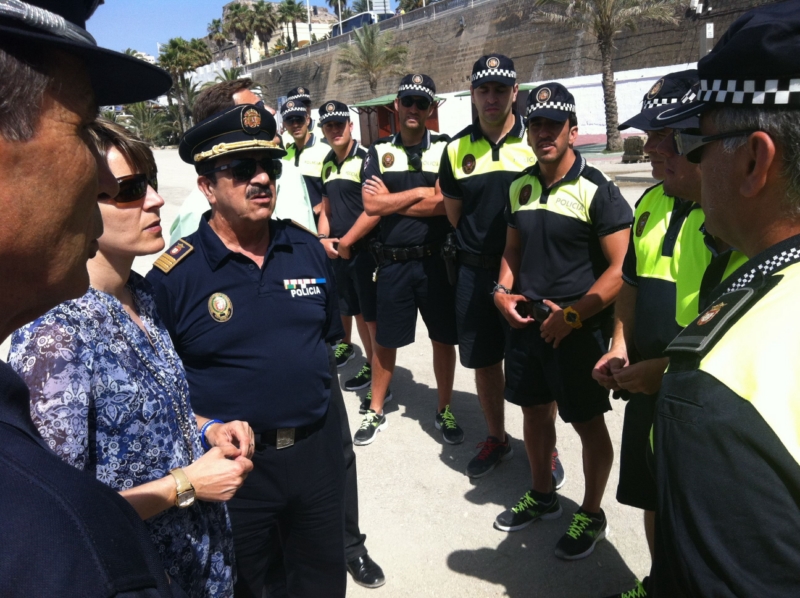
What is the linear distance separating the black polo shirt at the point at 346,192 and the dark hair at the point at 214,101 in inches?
92.5

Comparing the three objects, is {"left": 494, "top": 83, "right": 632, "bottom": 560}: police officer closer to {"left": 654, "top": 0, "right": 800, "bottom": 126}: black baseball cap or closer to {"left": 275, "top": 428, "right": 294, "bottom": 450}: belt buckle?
{"left": 275, "top": 428, "right": 294, "bottom": 450}: belt buckle

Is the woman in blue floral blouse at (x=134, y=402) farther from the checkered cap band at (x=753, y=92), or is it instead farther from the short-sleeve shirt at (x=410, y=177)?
the short-sleeve shirt at (x=410, y=177)

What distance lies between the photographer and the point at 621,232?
2920 mm

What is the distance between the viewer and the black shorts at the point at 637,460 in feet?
7.97

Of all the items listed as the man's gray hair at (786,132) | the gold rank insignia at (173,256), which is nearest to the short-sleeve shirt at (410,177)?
the gold rank insignia at (173,256)

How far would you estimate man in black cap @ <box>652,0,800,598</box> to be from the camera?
0.93m

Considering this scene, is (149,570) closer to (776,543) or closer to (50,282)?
(50,282)

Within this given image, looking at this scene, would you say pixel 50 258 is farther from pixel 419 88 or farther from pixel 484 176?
pixel 419 88

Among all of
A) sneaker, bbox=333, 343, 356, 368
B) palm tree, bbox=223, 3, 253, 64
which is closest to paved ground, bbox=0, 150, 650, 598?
sneaker, bbox=333, 343, 356, 368

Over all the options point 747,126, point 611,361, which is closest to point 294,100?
point 611,361

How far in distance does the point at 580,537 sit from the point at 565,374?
826 millimetres

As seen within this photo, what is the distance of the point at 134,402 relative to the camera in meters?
1.54

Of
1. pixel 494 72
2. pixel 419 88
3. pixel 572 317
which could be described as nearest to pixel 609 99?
pixel 419 88

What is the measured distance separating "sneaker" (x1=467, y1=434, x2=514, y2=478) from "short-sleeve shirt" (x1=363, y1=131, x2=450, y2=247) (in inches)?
58.7
